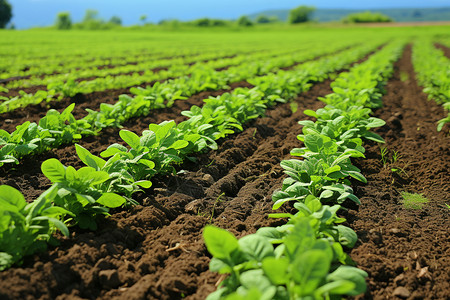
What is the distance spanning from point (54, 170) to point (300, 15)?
346 feet

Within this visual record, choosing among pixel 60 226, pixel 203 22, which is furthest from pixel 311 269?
pixel 203 22

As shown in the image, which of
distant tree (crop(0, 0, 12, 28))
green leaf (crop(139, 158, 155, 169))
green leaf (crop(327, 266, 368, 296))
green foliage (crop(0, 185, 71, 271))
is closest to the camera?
green leaf (crop(327, 266, 368, 296))

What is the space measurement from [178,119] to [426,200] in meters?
3.60

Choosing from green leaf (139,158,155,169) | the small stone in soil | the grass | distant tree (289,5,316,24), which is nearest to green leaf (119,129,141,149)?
green leaf (139,158,155,169)

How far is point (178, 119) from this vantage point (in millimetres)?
5551

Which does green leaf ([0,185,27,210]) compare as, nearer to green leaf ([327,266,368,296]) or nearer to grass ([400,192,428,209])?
green leaf ([327,266,368,296])

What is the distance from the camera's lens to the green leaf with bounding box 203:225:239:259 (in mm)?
1809

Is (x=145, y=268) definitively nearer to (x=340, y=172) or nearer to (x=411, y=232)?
(x=340, y=172)

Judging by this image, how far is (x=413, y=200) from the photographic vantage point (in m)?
3.31

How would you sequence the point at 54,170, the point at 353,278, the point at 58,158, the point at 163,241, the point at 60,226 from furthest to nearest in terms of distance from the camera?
the point at 58,158 → the point at 163,241 → the point at 54,170 → the point at 60,226 → the point at 353,278

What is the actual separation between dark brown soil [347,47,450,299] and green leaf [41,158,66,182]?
6.81 feet

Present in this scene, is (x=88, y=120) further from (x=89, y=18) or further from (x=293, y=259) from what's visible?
(x=89, y=18)

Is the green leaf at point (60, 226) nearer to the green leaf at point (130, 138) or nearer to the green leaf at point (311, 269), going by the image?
the green leaf at point (130, 138)

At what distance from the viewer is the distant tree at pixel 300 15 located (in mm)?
97750
